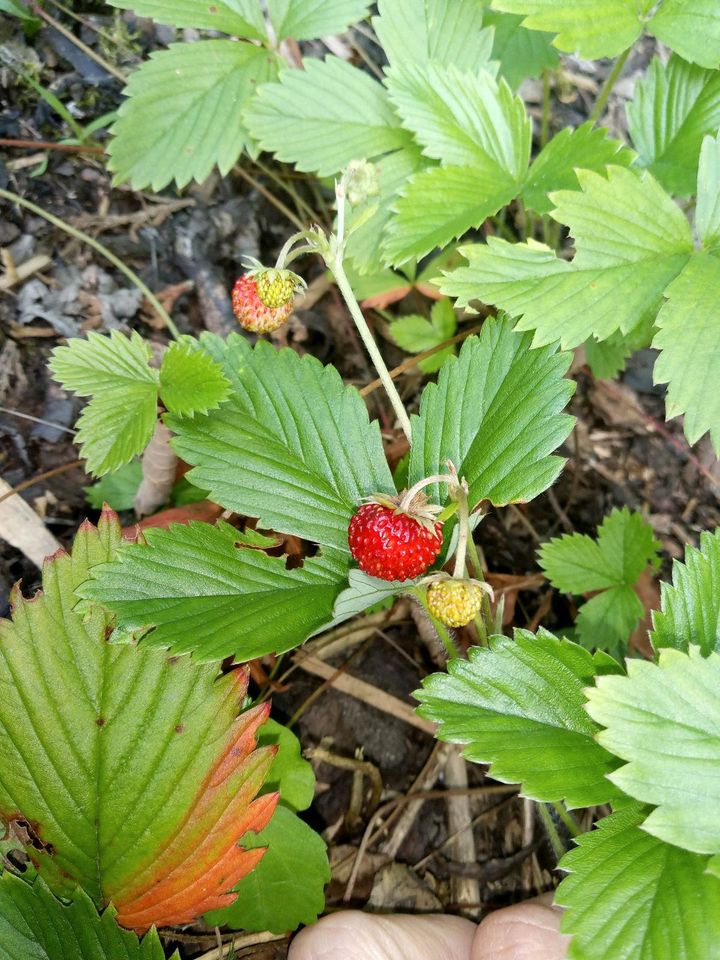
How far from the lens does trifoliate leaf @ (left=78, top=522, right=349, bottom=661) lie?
4.52 feet

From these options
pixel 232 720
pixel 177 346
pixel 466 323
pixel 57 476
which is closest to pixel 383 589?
pixel 232 720

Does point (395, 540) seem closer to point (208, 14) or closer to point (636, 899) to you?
point (636, 899)

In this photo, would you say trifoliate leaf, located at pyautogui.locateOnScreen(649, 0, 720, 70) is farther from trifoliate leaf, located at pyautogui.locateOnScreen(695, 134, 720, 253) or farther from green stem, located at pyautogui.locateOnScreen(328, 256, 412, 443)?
green stem, located at pyautogui.locateOnScreen(328, 256, 412, 443)

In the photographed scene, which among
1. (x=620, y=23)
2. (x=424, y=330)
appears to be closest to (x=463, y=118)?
(x=620, y=23)

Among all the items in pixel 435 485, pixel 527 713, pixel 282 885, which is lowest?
pixel 282 885

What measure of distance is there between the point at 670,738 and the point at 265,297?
1.07m

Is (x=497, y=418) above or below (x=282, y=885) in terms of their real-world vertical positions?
above

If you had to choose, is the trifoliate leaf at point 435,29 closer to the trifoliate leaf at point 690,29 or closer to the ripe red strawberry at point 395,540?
the trifoliate leaf at point 690,29

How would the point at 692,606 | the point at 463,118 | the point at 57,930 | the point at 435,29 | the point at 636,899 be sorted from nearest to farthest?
the point at 636,899
the point at 57,930
the point at 692,606
the point at 463,118
the point at 435,29

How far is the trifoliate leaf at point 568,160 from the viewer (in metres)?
1.71

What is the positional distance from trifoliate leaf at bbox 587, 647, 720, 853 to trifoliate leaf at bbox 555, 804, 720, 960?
0.07 m

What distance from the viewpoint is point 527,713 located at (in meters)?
1.35

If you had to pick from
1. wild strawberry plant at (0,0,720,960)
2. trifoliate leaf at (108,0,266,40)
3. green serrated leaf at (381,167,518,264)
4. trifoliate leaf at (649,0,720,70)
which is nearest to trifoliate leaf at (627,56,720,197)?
wild strawberry plant at (0,0,720,960)

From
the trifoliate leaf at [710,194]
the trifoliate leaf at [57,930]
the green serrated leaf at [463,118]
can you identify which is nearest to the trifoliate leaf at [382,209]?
the green serrated leaf at [463,118]
